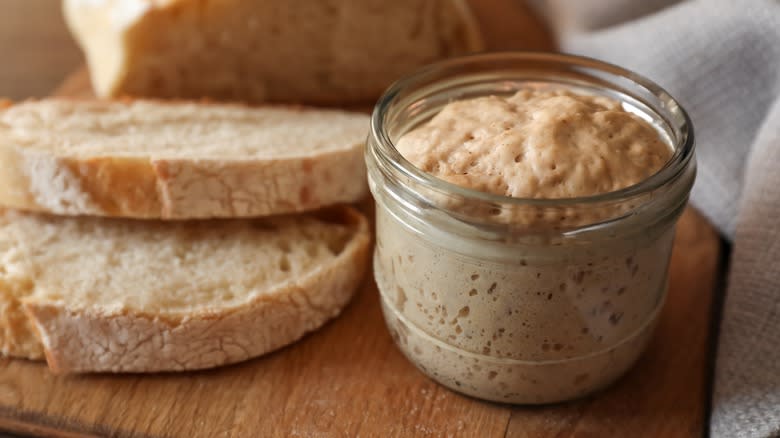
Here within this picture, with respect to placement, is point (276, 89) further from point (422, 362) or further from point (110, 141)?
point (422, 362)

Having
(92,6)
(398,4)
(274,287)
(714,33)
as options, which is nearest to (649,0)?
(714,33)

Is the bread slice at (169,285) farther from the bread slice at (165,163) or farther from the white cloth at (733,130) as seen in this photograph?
the white cloth at (733,130)

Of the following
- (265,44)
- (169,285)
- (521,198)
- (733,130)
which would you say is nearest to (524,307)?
(521,198)

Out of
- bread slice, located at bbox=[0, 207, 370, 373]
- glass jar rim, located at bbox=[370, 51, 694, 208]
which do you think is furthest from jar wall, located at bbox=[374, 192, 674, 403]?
bread slice, located at bbox=[0, 207, 370, 373]

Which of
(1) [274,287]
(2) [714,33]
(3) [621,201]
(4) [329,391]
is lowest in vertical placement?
(4) [329,391]

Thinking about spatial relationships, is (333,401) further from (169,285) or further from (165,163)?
(165,163)
